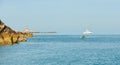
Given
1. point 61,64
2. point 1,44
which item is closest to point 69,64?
point 61,64

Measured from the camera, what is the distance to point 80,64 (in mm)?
67375

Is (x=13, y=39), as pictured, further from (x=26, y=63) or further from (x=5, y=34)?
(x=26, y=63)

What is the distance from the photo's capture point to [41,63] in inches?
2699

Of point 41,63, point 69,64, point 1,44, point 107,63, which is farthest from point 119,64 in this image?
point 1,44

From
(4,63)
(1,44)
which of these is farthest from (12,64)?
(1,44)

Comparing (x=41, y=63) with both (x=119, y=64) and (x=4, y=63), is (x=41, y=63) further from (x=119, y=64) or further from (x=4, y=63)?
(x=119, y=64)

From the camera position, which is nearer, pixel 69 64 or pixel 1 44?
pixel 69 64

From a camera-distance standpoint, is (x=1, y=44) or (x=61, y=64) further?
(x=1, y=44)

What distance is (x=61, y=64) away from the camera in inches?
2638

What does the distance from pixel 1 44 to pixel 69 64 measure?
208 ft

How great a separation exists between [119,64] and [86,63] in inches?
236

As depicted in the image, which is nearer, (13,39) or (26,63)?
(26,63)

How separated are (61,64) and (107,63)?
25.8 ft

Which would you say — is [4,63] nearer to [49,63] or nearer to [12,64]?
[12,64]
